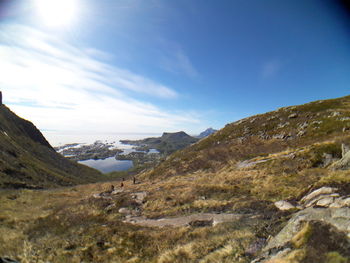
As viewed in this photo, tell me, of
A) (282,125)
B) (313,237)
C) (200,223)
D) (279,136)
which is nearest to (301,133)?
(279,136)

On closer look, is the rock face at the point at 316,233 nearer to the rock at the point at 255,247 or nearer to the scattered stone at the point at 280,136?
the rock at the point at 255,247

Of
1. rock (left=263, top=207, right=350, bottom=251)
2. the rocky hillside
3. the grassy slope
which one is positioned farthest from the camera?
the rocky hillside

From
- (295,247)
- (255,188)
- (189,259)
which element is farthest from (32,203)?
(295,247)

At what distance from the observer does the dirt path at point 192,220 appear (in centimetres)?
1206

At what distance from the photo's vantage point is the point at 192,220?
12844 mm

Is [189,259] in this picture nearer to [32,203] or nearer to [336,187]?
[336,187]

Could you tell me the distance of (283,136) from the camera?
42.9 meters

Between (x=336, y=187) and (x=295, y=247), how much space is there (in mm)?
8332

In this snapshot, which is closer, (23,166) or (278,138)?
(278,138)

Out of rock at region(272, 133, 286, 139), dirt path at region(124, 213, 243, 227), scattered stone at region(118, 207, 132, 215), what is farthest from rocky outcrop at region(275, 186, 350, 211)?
rock at region(272, 133, 286, 139)

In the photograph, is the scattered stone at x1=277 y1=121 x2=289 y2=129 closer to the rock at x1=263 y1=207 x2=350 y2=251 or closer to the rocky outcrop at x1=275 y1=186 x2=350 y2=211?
the rocky outcrop at x1=275 y1=186 x2=350 y2=211

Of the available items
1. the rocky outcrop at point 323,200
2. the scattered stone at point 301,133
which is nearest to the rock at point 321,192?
the rocky outcrop at point 323,200

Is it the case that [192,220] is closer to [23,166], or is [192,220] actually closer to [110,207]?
[110,207]

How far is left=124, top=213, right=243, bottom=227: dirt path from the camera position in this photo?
12058mm
